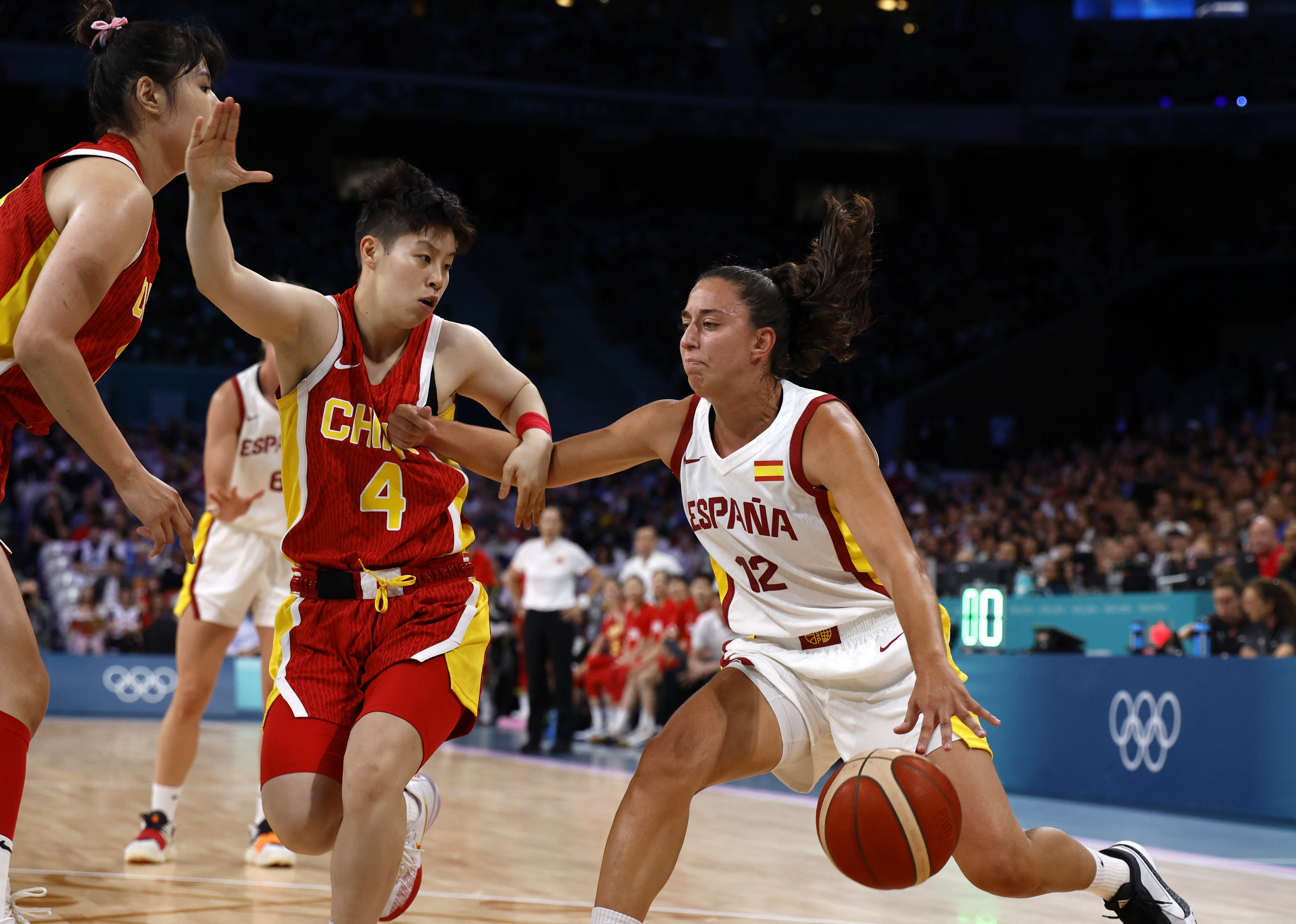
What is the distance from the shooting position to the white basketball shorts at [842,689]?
3.69 meters

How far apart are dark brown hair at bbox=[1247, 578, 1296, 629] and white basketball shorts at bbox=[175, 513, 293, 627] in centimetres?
539

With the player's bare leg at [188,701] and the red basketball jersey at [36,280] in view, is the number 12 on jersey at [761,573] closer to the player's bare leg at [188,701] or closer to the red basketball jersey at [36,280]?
the red basketball jersey at [36,280]

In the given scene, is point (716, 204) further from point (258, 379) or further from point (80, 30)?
point (80, 30)

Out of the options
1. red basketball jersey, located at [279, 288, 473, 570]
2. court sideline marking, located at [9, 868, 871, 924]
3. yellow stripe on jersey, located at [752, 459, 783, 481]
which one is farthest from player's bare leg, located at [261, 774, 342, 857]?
yellow stripe on jersey, located at [752, 459, 783, 481]

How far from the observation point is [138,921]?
4.35m

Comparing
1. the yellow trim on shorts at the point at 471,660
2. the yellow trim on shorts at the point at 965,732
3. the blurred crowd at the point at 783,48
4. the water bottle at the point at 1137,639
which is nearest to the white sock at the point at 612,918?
the yellow trim on shorts at the point at 471,660

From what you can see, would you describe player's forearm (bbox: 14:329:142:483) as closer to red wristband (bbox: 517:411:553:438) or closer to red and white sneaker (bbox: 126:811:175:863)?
red wristband (bbox: 517:411:553:438)

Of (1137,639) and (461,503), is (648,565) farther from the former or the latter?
(461,503)

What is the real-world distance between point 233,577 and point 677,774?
3035 mm

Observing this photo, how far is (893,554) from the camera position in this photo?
134 inches

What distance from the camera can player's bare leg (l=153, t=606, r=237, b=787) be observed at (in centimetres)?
564

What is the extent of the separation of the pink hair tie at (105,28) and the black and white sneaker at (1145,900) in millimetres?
3395

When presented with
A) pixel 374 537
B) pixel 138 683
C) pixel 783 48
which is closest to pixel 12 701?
pixel 374 537

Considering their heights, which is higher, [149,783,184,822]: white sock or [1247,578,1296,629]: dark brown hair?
[1247,578,1296,629]: dark brown hair
